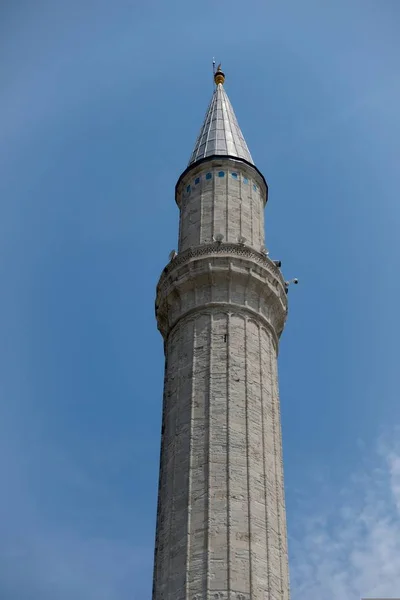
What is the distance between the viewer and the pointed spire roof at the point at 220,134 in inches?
997

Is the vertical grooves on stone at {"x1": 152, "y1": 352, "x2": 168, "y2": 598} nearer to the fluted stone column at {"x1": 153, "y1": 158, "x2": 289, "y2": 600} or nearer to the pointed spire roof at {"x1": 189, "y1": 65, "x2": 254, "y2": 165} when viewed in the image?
the fluted stone column at {"x1": 153, "y1": 158, "x2": 289, "y2": 600}

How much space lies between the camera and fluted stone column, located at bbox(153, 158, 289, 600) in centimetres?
1781

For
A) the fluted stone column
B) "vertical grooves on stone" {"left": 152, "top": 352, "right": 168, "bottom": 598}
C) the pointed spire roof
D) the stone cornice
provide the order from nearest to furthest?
the fluted stone column
"vertical grooves on stone" {"left": 152, "top": 352, "right": 168, "bottom": 598}
the stone cornice
the pointed spire roof

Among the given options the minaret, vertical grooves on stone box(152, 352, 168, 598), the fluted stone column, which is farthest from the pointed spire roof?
vertical grooves on stone box(152, 352, 168, 598)

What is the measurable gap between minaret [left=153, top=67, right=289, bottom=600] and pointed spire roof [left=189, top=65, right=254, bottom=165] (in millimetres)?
57

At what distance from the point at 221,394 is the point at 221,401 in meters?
0.18

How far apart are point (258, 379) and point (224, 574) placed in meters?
4.70

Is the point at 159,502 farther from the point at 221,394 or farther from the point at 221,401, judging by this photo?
the point at 221,394

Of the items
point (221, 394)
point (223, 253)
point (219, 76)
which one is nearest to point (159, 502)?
point (221, 394)

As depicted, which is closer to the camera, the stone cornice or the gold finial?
the stone cornice

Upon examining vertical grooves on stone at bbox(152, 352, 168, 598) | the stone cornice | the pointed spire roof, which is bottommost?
vertical grooves on stone at bbox(152, 352, 168, 598)

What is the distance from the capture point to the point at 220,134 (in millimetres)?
26000

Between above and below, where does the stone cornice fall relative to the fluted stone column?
above

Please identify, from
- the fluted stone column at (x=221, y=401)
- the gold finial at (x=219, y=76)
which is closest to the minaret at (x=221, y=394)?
the fluted stone column at (x=221, y=401)
